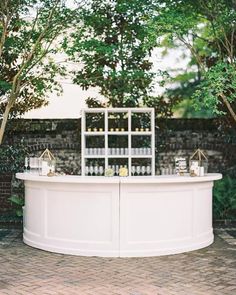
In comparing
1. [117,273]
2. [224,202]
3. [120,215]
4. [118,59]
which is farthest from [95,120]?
[117,273]

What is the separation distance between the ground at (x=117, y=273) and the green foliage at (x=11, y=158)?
3.58 metres

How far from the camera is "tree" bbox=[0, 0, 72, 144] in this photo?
920cm

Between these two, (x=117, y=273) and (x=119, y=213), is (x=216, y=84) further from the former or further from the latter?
(x=117, y=273)

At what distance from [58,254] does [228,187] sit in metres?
4.93

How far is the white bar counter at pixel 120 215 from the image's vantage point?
7148 millimetres

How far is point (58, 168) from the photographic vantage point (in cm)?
1125

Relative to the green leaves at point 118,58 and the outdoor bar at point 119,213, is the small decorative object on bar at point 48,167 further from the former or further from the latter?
the green leaves at point 118,58

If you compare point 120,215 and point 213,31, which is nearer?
point 120,215

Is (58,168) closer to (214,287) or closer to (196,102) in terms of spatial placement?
(196,102)

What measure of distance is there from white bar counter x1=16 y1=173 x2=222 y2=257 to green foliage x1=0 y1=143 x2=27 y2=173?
3.68 metres

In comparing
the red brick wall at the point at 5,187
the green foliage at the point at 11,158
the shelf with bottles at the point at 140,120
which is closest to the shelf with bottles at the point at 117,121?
the shelf with bottles at the point at 140,120

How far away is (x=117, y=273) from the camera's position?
20.5 ft

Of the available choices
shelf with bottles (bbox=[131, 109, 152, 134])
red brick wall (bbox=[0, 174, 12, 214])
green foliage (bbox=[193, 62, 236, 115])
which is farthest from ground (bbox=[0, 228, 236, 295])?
shelf with bottles (bbox=[131, 109, 152, 134])

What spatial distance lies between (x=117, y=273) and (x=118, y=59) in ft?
20.2
